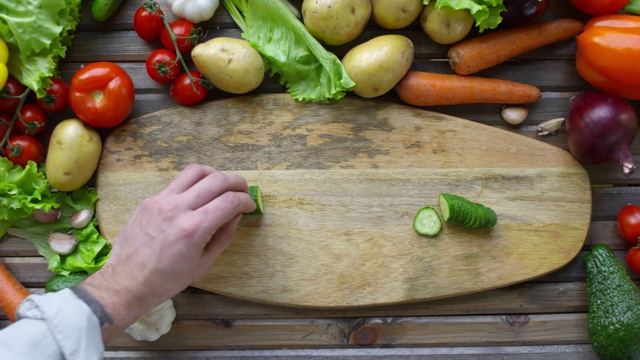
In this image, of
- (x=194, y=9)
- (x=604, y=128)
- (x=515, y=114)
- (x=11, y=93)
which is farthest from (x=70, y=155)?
(x=604, y=128)

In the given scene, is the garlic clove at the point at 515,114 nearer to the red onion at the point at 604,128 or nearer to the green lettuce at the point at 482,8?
the red onion at the point at 604,128

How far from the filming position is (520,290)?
178 cm

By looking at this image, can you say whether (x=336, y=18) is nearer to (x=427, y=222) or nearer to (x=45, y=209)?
(x=427, y=222)

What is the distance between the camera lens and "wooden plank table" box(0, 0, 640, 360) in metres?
1.78

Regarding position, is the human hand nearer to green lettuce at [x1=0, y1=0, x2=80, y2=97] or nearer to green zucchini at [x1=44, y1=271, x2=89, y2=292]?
green zucchini at [x1=44, y1=271, x2=89, y2=292]

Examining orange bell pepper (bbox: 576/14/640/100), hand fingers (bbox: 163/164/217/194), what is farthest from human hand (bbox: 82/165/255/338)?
orange bell pepper (bbox: 576/14/640/100)

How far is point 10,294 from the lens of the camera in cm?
171

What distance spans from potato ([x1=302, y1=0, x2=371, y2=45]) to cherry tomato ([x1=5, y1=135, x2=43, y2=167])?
38.6 inches

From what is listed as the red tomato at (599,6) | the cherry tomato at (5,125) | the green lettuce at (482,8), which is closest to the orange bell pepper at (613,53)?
the red tomato at (599,6)

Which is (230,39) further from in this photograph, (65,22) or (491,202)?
(491,202)

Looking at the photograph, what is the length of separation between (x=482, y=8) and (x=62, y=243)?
5.00 ft

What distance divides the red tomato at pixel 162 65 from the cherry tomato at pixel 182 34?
4 cm

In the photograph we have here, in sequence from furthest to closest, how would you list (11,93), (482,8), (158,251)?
1. (11,93)
2. (482,8)
3. (158,251)

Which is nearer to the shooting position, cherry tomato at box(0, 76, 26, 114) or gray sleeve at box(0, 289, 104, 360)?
gray sleeve at box(0, 289, 104, 360)
